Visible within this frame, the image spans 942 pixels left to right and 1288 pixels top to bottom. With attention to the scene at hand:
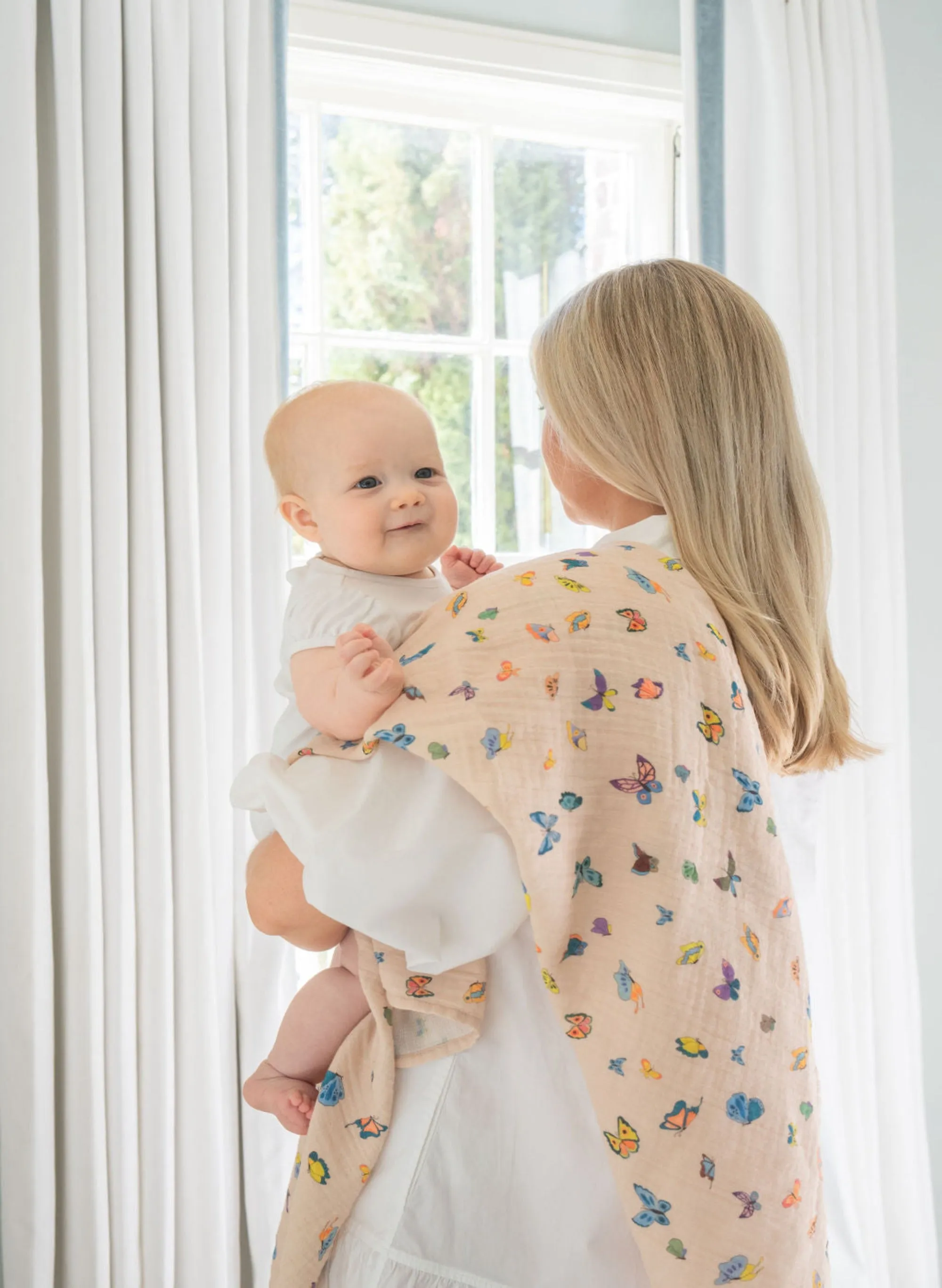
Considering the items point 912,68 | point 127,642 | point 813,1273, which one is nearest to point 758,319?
point 813,1273

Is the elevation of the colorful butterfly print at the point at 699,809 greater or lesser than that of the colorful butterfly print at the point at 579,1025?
greater

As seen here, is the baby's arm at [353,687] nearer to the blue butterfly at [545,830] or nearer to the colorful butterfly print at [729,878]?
the blue butterfly at [545,830]

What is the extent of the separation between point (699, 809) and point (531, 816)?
15 centimetres

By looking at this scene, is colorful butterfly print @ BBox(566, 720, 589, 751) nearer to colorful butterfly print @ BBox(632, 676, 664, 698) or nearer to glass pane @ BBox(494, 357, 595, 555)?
colorful butterfly print @ BBox(632, 676, 664, 698)

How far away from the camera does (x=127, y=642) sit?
1678mm

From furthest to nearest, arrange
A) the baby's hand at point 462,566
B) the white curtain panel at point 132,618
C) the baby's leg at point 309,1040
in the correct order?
the white curtain panel at point 132,618
the baby's hand at point 462,566
the baby's leg at point 309,1040

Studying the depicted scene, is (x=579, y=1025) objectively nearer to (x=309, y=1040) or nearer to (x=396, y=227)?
(x=309, y=1040)

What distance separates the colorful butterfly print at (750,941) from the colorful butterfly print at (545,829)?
0.61 ft

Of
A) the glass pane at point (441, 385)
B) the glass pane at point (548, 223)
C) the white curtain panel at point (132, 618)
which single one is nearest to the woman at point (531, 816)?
the white curtain panel at point (132, 618)

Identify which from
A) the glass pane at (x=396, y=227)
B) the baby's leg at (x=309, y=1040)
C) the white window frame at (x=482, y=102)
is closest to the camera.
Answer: the baby's leg at (x=309, y=1040)

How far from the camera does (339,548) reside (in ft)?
3.61

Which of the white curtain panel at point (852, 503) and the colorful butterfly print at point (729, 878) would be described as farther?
the white curtain panel at point (852, 503)

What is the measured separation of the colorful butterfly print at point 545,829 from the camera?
810 mm

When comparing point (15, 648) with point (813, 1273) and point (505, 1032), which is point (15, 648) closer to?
point (505, 1032)
